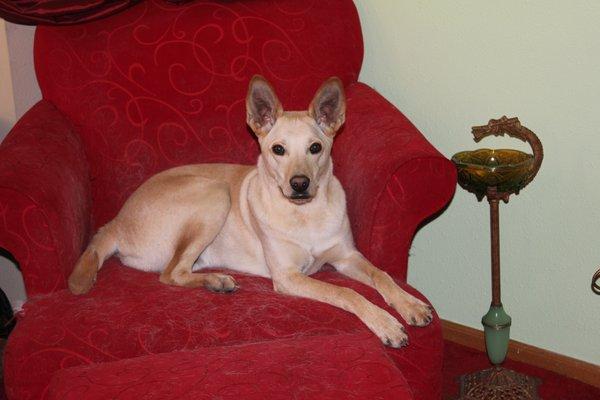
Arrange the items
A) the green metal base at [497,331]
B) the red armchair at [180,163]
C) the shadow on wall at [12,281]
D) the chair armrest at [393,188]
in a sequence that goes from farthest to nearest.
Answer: the shadow on wall at [12,281], the green metal base at [497,331], the chair armrest at [393,188], the red armchair at [180,163]

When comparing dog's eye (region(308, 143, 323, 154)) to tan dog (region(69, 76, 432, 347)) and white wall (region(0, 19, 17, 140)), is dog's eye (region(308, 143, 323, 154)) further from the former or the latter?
white wall (region(0, 19, 17, 140))

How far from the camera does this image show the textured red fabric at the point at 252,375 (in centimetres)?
206

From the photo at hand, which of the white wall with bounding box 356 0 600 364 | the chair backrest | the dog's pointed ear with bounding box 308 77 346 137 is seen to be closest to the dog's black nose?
the dog's pointed ear with bounding box 308 77 346 137

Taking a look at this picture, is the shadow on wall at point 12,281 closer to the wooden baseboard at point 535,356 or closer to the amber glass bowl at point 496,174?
the wooden baseboard at point 535,356

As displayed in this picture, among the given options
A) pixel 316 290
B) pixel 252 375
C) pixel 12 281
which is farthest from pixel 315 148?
pixel 12 281

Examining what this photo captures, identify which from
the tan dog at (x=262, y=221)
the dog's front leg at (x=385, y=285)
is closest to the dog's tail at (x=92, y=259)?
the tan dog at (x=262, y=221)

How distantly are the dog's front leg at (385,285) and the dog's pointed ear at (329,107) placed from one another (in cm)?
53

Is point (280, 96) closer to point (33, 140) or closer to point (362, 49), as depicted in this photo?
point (362, 49)

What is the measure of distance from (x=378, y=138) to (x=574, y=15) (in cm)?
96

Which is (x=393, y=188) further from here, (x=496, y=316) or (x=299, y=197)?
(x=496, y=316)

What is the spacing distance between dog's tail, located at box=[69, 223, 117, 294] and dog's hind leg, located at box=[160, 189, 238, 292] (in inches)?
10.7

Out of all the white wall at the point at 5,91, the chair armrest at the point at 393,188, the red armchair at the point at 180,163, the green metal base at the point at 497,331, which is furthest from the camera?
the white wall at the point at 5,91

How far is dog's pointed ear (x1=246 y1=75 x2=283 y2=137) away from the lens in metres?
3.02

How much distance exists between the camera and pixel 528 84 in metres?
3.35
